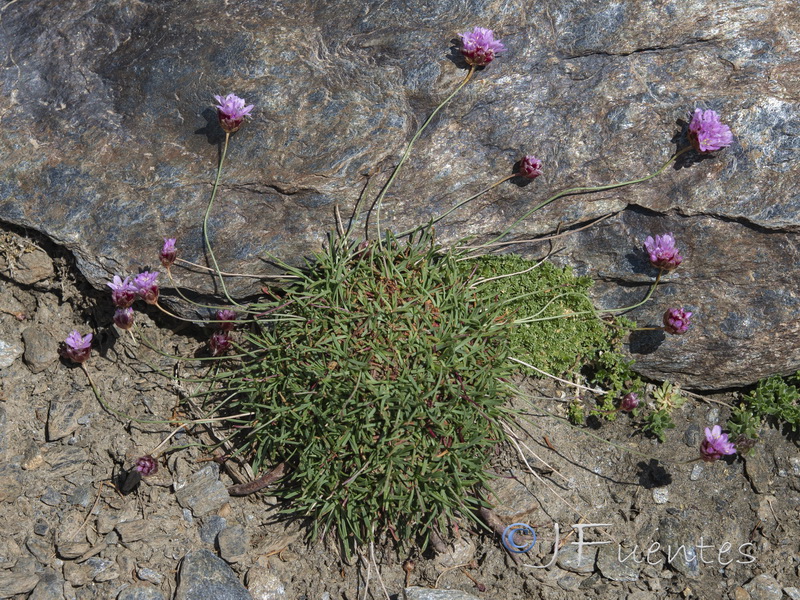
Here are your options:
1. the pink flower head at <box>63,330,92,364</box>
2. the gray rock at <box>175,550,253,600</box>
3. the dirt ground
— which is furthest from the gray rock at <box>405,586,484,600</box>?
the pink flower head at <box>63,330,92,364</box>

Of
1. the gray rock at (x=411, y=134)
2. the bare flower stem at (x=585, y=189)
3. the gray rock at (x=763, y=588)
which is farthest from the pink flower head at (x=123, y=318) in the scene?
the gray rock at (x=763, y=588)

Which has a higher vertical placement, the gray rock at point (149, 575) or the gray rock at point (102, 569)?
the gray rock at point (102, 569)

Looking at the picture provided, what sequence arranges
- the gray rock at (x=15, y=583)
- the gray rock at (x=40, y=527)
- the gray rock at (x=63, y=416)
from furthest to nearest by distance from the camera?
1. the gray rock at (x=63, y=416)
2. the gray rock at (x=40, y=527)
3. the gray rock at (x=15, y=583)

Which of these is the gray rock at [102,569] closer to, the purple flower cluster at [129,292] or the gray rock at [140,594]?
the gray rock at [140,594]

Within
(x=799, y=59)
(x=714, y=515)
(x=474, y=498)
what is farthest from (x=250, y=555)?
(x=799, y=59)

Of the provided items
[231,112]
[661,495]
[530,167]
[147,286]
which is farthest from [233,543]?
[530,167]

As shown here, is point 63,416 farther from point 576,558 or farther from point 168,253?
point 576,558

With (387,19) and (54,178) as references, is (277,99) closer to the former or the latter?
(387,19)

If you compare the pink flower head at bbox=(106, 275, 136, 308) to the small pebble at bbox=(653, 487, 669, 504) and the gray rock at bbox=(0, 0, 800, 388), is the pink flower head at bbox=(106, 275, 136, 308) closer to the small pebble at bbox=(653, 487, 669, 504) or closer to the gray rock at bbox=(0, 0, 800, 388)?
the gray rock at bbox=(0, 0, 800, 388)
